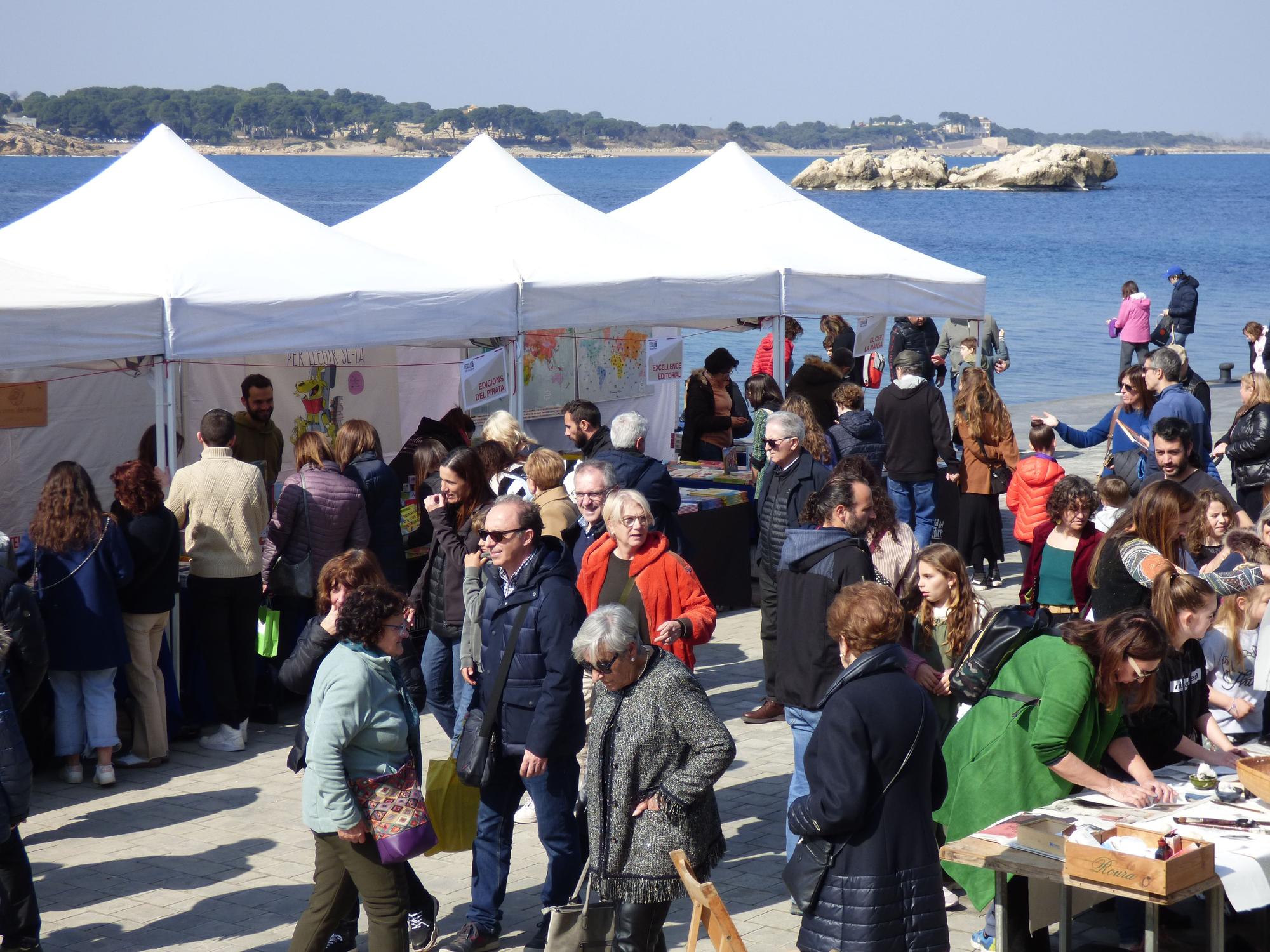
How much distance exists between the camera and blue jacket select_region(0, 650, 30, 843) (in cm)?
449

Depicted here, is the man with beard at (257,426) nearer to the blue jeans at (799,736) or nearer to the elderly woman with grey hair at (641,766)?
the blue jeans at (799,736)

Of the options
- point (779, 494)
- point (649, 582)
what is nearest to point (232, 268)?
point (779, 494)

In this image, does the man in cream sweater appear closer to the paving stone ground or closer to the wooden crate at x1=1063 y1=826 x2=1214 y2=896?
the paving stone ground

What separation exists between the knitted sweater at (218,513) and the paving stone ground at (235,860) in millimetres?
952

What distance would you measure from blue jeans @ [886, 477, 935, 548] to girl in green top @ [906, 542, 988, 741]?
5.22 m

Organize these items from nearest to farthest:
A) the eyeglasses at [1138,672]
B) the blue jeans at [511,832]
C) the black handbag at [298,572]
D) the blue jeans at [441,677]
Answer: the eyeglasses at [1138,672] → the blue jeans at [511,832] → the blue jeans at [441,677] → the black handbag at [298,572]

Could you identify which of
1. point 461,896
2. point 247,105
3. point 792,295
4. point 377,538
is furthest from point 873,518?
point 247,105

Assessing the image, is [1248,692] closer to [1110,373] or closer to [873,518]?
[873,518]

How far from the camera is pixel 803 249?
11.6 m

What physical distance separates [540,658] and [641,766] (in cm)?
78

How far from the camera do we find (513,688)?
186 inches

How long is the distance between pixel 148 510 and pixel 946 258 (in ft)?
191

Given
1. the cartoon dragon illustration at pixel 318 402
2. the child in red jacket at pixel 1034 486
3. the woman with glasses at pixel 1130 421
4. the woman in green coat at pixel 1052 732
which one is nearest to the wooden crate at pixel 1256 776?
the woman in green coat at pixel 1052 732

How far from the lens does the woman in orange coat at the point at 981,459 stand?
32.9ft
